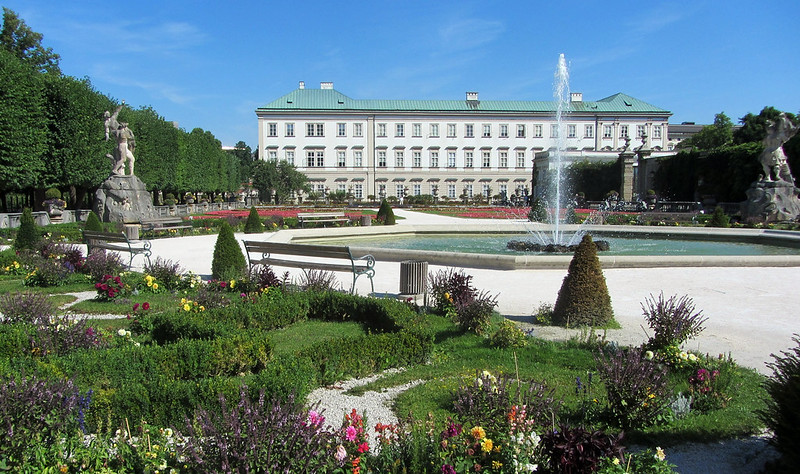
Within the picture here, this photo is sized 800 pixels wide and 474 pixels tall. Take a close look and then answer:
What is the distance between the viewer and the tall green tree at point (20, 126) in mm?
19453

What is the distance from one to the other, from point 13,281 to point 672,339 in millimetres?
9718

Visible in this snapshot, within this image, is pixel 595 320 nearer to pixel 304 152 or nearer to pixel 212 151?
pixel 212 151

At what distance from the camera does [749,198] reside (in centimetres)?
2136

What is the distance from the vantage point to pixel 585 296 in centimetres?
575

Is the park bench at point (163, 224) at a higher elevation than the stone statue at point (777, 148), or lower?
lower

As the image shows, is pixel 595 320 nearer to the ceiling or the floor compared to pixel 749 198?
nearer to the floor

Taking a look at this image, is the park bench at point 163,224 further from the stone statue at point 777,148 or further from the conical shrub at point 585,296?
the stone statue at point 777,148

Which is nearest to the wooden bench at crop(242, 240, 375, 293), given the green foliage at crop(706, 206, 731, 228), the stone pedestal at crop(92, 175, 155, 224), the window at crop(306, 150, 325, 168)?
the stone pedestal at crop(92, 175, 155, 224)

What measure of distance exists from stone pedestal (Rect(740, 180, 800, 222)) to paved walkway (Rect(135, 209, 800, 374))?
12.4 m

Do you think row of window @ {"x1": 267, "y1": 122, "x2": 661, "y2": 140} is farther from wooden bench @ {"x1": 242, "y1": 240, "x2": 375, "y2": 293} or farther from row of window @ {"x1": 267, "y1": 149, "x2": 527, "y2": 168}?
wooden bench @ {"x1": 242, "y1": 240, "x2": 375, "y2": 293}

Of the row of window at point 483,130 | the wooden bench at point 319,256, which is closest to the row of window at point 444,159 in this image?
the row of window at point 483,130

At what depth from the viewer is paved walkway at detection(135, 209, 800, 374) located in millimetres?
5191

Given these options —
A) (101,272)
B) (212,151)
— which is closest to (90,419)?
(101,272)

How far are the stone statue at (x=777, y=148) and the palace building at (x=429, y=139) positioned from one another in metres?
33.7
